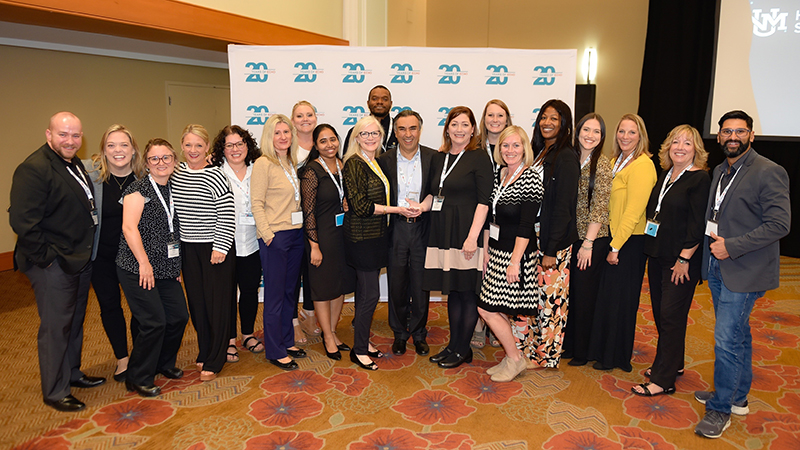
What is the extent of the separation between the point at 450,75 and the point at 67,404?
151 inches

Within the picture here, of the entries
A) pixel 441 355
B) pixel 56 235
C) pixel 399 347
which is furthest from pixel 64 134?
pixel 441 355

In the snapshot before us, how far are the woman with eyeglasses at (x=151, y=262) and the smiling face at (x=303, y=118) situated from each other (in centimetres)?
90

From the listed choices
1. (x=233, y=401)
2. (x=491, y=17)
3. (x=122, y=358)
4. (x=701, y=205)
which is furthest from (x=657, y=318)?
(x=491, y=17)

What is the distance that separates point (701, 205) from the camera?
298 centimetres

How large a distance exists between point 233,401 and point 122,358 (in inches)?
36.8

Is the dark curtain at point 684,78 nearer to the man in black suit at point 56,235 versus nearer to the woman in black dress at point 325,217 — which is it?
the woman in black dress at point 325,217

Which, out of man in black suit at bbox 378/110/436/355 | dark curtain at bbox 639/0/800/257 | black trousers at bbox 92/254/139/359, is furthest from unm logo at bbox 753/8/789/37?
black trousers at bbox 92/254/139/359

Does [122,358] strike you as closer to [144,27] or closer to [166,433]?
[166,433]

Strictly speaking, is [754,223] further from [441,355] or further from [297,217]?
[297,217]

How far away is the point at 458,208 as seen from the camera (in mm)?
3287

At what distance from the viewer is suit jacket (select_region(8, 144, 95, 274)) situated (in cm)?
273

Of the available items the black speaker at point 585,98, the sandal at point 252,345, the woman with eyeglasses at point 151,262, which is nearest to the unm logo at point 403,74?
the woman with eyeglasses at point 151,262

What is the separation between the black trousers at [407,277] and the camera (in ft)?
11.5

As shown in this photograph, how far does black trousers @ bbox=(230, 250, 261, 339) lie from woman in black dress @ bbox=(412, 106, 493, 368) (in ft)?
4.05
